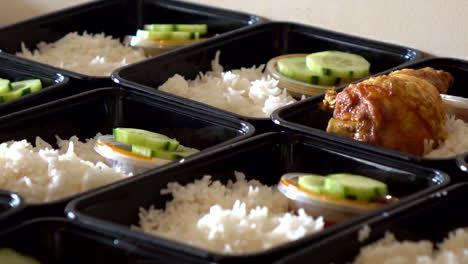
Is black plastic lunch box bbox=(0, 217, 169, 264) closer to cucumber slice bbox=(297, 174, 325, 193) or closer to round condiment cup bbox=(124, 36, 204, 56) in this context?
cucumber slice bbox=(297, 174, 325, 193)

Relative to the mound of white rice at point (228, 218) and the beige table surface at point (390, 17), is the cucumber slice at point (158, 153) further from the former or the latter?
the beige table surface at point (390, 17)

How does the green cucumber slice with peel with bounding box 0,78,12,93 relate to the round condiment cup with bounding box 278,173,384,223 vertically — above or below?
below

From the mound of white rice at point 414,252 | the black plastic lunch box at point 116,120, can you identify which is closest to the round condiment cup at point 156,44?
the black plastic lunch box at point 116,120

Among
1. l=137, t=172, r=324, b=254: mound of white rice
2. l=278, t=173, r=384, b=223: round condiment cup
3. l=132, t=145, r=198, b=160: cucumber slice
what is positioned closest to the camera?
l=137, t=172, r=324, b=254: mound of white rice

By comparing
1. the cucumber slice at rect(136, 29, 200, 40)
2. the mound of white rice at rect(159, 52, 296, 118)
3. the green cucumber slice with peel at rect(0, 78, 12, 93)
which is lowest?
the green cucumber slice with peel at rect(0, 78, 12, 93)

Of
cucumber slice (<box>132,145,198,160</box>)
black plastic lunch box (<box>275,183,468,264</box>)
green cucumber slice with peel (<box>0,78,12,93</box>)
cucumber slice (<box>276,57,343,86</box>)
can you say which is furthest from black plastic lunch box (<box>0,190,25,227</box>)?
cucumber slice (<box>276,57,343,86</box>)
